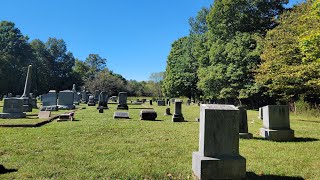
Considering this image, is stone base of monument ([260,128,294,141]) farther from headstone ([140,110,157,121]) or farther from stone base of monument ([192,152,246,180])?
headstone ([140,110,157,121])

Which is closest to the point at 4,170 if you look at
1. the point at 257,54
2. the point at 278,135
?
the point at 278,135

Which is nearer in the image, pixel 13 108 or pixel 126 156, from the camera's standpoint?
pixel 126 156

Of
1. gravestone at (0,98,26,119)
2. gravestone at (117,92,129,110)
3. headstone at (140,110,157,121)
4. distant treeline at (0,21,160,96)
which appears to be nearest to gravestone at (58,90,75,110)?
gravestone at (117,92,129,110)

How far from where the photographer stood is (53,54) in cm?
9700

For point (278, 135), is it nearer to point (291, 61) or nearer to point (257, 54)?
point (291, 61)

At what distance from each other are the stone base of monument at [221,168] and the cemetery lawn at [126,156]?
0.39m

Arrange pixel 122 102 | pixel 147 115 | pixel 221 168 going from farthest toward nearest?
pixel 122 102
pixel 147 115
pixel 221 168

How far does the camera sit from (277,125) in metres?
11.0

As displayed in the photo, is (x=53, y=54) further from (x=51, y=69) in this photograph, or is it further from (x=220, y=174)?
(x=220, y=174)

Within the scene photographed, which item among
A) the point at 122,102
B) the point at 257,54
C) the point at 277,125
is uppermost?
the point at 257,54

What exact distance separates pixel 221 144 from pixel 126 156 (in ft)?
8.53

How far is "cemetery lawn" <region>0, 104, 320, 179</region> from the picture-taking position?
5.97m

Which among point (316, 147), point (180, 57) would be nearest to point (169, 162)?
point (316, 147)

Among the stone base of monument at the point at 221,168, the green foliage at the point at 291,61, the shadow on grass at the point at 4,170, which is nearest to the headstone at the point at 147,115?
the green foliage at the point at 291,61
